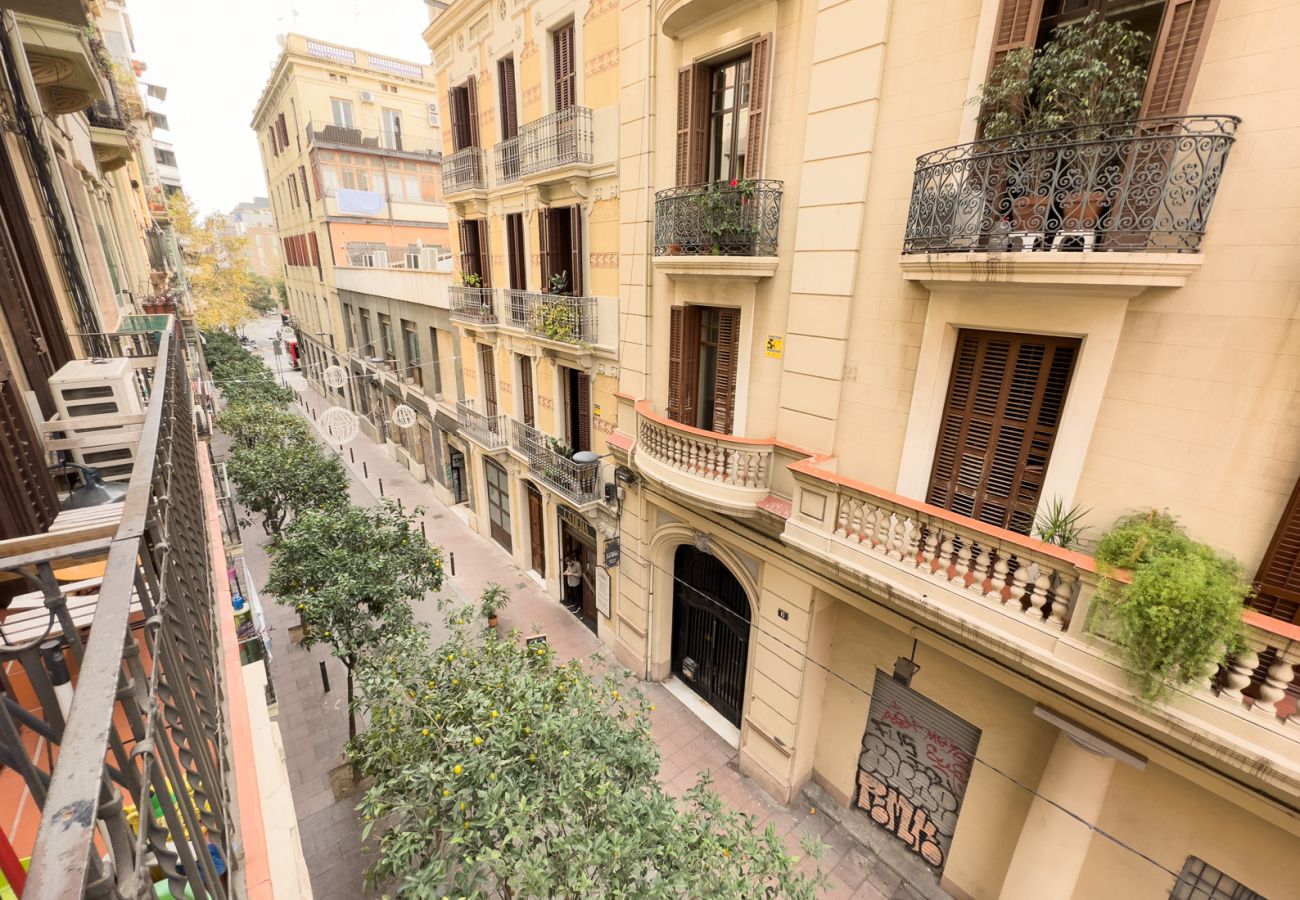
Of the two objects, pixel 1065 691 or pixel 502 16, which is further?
pixel 502 16

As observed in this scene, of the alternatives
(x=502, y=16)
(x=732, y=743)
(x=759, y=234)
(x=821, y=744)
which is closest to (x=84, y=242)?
(x=502, y=16)

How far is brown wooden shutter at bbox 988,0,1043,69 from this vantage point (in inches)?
216

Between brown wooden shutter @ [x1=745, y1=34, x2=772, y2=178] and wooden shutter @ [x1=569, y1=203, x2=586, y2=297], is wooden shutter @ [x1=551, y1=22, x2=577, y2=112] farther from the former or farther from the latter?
brown wooden shutter @ [x1=745, y1=34, x2=772, y2=178]

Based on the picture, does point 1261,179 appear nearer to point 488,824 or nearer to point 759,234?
point 759,234

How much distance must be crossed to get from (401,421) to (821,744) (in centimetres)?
1738

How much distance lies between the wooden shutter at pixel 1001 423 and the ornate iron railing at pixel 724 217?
3.17 meters

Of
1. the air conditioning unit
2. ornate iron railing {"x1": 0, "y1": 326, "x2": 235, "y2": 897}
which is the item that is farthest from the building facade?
the air conditioning unit

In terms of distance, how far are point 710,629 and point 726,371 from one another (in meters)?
5.61

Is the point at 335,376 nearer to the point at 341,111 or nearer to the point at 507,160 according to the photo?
the point at 341,111

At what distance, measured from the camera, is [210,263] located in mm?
31891

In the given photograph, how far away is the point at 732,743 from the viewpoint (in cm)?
1121

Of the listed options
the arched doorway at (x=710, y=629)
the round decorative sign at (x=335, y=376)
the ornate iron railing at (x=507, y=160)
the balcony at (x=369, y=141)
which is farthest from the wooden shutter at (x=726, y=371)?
the balcony at (x=369, y=141)

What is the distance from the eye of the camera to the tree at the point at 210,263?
3148cm

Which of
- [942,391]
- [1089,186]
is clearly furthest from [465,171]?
[1089,186]
